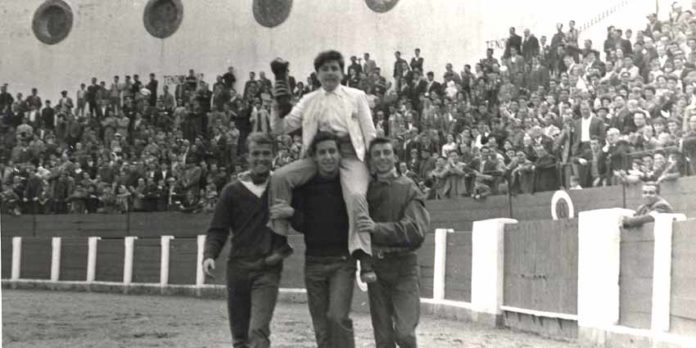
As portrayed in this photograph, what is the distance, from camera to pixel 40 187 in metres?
22.6

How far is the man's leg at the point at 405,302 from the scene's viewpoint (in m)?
5.93

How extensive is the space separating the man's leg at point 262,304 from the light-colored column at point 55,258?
1607 centimetres

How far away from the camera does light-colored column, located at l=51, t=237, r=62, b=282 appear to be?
21.5 meters

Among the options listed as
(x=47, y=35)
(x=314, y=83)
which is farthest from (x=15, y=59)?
(x=314, y=83)

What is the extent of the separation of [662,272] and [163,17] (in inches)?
797

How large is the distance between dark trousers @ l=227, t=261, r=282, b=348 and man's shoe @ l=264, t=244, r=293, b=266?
8 centimetres

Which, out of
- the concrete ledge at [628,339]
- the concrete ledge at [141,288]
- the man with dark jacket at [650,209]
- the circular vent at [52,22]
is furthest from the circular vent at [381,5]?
the man with dark jacket at [650,209]

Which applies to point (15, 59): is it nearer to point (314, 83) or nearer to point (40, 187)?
point (40, 187)

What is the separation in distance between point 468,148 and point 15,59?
660 inches

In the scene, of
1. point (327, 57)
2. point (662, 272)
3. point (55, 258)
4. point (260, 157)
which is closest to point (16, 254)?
point (55, 258)

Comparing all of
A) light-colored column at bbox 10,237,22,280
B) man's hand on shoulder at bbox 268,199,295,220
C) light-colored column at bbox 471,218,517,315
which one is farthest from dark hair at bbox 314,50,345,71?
light-colored column at bbox 10,237,22,280

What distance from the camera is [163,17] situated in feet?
88.6

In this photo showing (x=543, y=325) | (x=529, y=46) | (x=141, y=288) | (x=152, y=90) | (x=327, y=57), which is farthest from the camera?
(x=152, y=90)

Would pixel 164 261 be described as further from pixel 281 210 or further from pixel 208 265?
pixel 281 210
